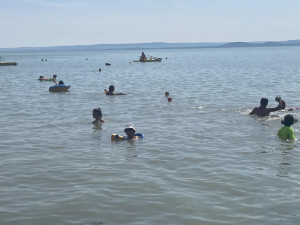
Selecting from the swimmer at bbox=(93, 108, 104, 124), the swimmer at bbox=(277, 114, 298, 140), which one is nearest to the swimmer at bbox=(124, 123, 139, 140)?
the swimmer at bbox=(93, 108, 104, 124)

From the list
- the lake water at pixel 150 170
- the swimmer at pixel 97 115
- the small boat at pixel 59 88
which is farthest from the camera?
the small boat at pixel 59 88

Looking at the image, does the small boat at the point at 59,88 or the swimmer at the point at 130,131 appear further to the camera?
the small boat at the point at 59,88

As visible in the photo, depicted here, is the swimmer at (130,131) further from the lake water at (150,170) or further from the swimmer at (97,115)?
the swimmer at (97,115)

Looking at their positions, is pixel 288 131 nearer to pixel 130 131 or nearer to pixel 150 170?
pixel 130 131

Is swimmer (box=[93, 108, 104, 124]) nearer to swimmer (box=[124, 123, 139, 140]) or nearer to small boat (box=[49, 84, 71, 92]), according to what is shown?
swimmer (box=[124, 123, 139, 140])

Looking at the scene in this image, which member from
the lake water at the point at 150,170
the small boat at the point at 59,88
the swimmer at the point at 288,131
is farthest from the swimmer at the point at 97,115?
the small boat at the point at 59,88

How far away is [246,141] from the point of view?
1546 cm

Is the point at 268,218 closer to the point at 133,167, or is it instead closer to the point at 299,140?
the point at 133,167

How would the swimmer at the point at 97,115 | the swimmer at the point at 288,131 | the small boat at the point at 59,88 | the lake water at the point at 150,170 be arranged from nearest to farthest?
the lake water at the point at 150,170 → the swimmer at the point at 288,131 → the swimmer at the point at 97,115 → the small boat at the point at 59,88

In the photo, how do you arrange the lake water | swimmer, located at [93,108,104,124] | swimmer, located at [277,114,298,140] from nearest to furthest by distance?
the lake water → swimmer, located at [277,114,298,140] → swimmer, located at [93,108,104,124]

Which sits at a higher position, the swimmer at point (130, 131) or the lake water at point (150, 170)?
the swimmer at point (130, 131)

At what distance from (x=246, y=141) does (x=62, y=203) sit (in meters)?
8.30

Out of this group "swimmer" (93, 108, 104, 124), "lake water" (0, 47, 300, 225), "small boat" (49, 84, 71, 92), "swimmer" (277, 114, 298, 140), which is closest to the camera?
"lake water" (0, 47, 300, 225)

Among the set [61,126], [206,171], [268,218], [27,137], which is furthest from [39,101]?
[268,218]
